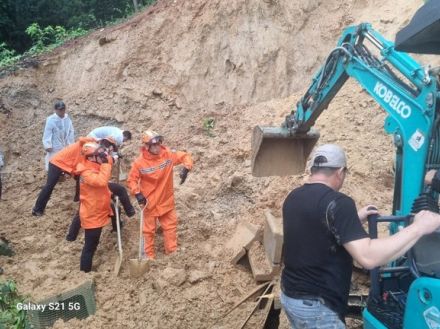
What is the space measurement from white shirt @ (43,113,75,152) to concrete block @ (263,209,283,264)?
13.7 feet

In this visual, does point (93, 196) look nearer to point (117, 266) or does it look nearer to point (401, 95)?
point (117, 266)

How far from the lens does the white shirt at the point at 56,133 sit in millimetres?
8547

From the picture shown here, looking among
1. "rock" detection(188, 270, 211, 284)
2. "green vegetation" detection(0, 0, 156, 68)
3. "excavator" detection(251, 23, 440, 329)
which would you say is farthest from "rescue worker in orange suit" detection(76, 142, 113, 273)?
"green vegetation" detection(0, 0, 156, 68)

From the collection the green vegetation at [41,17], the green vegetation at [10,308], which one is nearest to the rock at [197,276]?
the green vegetation at [10,308]

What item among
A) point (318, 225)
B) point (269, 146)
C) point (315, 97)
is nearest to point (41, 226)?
point (269, 146)

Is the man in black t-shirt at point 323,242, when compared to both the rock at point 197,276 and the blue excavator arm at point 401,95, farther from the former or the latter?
the rock at point 197,276

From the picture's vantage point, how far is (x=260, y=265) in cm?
620

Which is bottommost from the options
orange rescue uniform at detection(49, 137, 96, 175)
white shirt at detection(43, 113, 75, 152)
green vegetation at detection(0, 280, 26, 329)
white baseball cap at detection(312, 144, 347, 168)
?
green vegetation at detection(0, 280, 26, 329)

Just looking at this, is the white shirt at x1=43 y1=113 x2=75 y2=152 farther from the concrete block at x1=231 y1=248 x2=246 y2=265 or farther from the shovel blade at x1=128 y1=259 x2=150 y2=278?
the concrete block at x1=231 y1=248 x2=246 y2=265

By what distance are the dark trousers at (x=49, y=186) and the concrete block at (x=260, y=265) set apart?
309 centimetres

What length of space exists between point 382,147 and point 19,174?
6583mm

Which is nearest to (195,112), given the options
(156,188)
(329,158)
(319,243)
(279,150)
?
(156,188)

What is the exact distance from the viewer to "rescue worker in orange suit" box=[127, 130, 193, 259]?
662 centimetres

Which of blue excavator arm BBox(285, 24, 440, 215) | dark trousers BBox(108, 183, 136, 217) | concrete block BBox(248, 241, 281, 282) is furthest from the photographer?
dark trousers BBox(108, 183, 136, 217)
